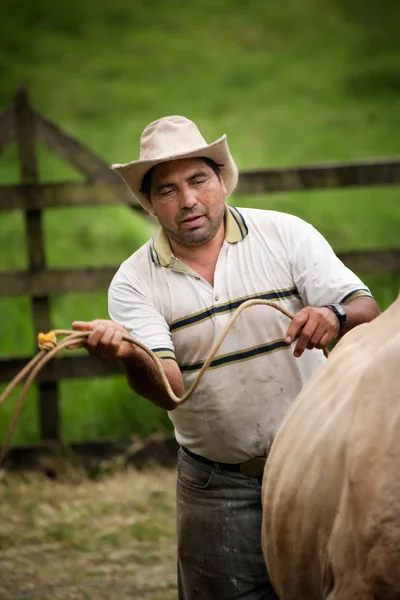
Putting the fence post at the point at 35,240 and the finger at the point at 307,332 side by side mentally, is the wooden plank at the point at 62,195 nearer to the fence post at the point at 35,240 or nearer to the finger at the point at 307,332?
the fence post at the point at 35,240

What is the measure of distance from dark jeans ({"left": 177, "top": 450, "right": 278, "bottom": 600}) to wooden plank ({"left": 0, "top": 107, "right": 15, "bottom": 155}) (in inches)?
123

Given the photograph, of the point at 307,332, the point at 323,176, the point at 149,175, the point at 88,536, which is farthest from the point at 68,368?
the point at 307,332

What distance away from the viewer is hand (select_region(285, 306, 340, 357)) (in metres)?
2.65

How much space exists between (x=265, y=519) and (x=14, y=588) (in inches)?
101

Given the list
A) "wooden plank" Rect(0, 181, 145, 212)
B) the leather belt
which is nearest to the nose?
the leather belt

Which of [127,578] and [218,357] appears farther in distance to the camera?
[127,578]

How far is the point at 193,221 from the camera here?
9.66 ft

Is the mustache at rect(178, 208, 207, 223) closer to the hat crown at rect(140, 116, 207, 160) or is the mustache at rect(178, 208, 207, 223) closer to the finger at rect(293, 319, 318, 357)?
the hat crown at rect(140, 116, 207, 160)

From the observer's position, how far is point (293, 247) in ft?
9.77

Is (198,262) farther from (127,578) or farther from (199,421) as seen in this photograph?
(127,578)

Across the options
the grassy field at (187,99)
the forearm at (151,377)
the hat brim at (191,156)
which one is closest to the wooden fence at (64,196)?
the grassy field at (187,99)

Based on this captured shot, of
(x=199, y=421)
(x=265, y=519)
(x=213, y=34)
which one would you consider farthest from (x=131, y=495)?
(x=213, y=34)

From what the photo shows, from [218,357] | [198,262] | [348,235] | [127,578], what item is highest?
[198,262]

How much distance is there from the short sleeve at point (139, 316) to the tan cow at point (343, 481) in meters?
0.77
